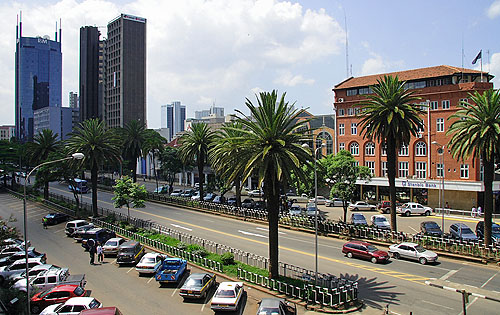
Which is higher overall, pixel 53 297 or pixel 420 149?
pixel 420 149

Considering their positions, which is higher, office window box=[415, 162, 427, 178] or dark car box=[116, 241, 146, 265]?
office window box=[415, 162, 427, 178]

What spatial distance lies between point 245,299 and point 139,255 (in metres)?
12.0

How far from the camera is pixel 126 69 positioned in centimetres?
12875

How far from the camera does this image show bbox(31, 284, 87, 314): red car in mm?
21672

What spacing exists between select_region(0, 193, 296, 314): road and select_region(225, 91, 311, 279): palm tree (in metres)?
5.69

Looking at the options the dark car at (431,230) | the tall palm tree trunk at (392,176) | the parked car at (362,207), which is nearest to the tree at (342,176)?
the tall palm tree trunk at (392,176)

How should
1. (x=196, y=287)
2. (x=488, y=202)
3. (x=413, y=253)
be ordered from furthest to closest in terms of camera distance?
(x=488, y=202)
(x=413, y=253)
(x=196, y=287)

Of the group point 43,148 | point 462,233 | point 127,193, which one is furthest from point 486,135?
point 43,148

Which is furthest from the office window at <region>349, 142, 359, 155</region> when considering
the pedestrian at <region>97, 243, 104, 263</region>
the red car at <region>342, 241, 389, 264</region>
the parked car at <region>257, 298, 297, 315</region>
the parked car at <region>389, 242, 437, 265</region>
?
the parked car at <region>257, 298, 297, 315</region>

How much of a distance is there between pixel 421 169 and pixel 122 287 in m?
50.8

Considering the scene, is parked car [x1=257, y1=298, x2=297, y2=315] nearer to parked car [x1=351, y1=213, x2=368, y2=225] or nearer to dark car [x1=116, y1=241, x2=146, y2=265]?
dark car [x1=116, y1=241, x2=146, y2=265]

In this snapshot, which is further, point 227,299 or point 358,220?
point 358,220

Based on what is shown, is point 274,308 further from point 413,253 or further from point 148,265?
point 413,253

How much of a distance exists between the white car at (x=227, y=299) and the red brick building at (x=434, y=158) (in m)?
38.9
